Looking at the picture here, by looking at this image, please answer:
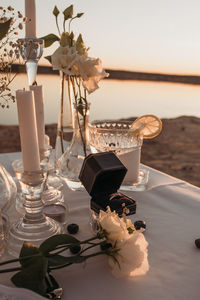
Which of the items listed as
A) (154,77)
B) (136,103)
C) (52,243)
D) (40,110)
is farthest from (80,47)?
(154,77)

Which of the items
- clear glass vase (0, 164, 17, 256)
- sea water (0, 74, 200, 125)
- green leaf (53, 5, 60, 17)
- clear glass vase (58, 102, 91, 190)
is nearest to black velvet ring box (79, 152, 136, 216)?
clear glass vase (0, 164, 17, 256)

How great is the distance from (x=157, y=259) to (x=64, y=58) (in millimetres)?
535

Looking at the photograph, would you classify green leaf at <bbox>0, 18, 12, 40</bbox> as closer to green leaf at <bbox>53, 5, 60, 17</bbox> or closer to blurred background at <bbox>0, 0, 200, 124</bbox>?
green leaf at <bbox>53, 5, 60, 17</bbox>

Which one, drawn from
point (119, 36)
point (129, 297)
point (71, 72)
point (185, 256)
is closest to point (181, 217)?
point (185, 256)

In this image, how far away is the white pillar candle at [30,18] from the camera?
2.81 ft

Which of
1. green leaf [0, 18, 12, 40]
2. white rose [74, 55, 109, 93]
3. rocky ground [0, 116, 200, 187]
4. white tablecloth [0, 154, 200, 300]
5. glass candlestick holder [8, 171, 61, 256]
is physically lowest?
rocky ground [0, 116, 200, 187]

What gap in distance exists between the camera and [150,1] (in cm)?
555

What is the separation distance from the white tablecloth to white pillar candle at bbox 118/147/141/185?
59 mm

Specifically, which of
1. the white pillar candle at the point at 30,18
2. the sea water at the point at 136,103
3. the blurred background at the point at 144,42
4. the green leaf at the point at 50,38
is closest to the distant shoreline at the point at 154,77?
the sea water at the point at 136,103

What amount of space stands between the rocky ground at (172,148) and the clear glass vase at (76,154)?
7.30 ft

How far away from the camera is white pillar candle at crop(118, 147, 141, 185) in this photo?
3.25 feet

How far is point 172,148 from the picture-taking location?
416 cm

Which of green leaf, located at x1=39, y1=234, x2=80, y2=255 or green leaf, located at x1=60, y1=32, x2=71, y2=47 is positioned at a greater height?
green leaf, located at x1=60, y1=32, x2=71, y2=47

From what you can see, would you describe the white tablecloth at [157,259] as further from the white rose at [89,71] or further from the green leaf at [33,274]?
the white rose at [89,71]
